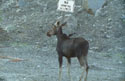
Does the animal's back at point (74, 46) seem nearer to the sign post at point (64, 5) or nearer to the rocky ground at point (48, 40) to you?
the rocky ground at point (48, 40)

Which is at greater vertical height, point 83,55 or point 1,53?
point 83,55

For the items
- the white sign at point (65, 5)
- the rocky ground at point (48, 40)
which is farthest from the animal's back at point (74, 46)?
the white sign at point (65, 5)

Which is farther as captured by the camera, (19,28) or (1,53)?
(19,28)

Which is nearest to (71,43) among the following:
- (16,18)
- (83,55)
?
(83,55)

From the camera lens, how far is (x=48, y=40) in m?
25.8

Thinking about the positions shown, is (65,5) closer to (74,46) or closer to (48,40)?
(74,46)

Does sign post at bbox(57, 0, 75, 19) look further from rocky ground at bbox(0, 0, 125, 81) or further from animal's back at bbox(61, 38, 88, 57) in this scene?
animal's back at bbox(61, 38, 88, 57)

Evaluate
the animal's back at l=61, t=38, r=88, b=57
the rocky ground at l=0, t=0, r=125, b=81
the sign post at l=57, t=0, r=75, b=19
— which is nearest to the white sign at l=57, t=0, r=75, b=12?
the sign post at l=57, t=0, r=75, b=19

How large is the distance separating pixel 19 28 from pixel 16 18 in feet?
6.96

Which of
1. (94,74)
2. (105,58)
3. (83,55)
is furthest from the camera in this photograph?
(105,58)

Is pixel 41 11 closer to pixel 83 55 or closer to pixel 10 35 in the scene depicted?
pixel 10 35

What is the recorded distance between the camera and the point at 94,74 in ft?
53.7

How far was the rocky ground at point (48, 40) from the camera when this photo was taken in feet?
54.8

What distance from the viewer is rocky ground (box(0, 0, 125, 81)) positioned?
1670 cm
